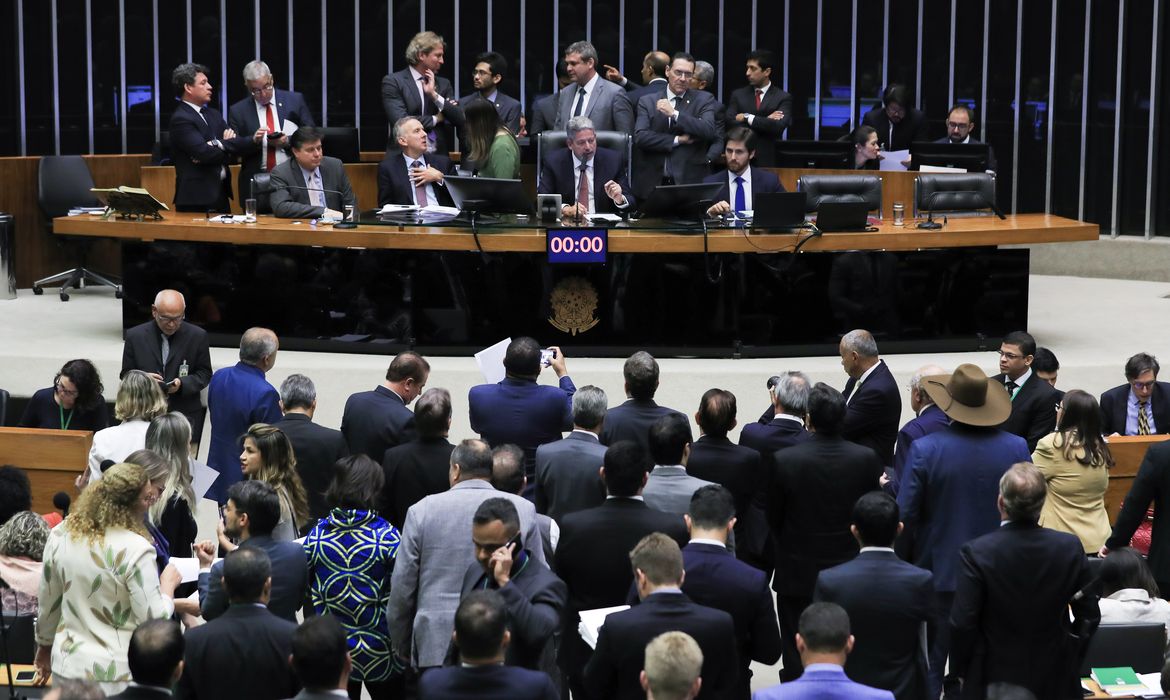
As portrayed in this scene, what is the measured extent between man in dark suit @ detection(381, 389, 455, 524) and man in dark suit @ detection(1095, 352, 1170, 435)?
3.59 m

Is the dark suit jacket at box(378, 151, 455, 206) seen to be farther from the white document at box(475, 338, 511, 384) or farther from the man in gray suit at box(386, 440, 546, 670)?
the man in gray suit at box(386, 440, 546, 670)

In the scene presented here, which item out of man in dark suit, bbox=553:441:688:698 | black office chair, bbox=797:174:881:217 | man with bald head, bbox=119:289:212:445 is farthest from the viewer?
black office chair, bbox=797:174:881:217

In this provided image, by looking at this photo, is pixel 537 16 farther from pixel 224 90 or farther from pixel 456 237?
pixel 456 237

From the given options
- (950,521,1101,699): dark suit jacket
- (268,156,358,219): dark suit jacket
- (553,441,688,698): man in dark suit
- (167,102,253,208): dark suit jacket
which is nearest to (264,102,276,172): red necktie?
(167,102,253,208): dark suit jacket

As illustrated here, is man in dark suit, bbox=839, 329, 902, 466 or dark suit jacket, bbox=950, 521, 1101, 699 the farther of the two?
man in dark suit, bbox=839, 329, 902, 466

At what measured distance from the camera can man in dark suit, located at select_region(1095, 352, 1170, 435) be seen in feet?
25.8

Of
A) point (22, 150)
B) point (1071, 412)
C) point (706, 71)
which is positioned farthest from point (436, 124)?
point (1071, 412)

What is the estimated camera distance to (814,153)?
1293 centimetres

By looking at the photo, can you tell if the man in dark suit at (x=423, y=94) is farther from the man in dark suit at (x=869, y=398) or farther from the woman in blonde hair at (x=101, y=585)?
the woman in blonde hair at (x=101, y=585)

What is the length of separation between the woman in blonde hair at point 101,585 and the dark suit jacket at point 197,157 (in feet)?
20.6

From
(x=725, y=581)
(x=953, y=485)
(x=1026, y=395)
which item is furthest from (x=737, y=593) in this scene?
(x=1026, y=395)

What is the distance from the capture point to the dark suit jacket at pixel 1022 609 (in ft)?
16.7

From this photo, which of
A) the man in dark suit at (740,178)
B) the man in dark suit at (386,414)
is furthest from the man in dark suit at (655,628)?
the man in dark suit at (740,178)

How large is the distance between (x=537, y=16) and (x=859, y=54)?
2.95 metres
